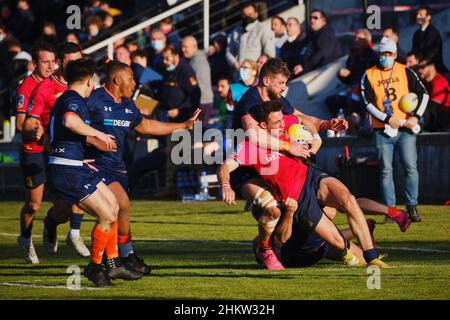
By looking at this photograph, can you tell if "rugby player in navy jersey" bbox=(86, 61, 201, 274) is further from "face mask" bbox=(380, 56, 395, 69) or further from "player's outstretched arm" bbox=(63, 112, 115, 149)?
"face mask" bbox=(380, 56, 395, 69)

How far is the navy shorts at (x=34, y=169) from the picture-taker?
47.3 ft

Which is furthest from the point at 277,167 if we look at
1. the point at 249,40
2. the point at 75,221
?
the point at 249,40

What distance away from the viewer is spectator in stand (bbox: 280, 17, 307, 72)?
2284 centimetres

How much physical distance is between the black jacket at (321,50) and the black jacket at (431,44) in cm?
210

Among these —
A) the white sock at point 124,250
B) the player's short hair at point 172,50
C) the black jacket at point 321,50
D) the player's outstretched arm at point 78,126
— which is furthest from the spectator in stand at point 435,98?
the player's outstretched arm at point 78,126

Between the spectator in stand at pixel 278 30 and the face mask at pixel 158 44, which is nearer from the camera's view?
the spectator in stand at pixel 278 30

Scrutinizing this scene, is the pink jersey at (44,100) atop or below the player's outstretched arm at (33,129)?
atop

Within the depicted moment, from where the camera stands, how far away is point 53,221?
1453 cm

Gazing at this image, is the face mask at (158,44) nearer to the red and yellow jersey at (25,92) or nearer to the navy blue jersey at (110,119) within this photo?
the red and yellow jersey at (25,92)

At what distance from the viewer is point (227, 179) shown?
40.1ft

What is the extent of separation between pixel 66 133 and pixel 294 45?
456 inches

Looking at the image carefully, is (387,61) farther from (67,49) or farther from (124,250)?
(124,250)

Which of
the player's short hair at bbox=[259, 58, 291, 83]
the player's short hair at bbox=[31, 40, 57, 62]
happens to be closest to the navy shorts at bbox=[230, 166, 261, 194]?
the player's short hair at bbox=[259, 58, 291, 83]

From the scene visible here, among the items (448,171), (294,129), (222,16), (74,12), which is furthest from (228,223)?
(74,12)
